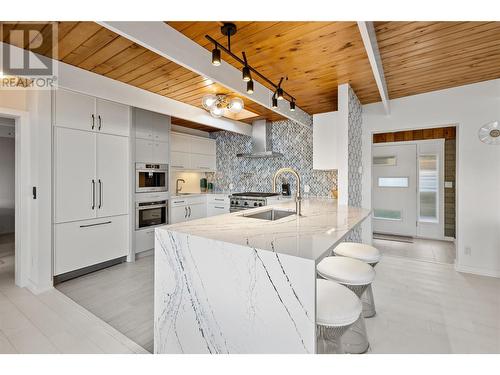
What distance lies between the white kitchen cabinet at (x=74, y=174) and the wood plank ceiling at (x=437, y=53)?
125 inches

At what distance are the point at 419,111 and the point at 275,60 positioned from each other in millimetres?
2389

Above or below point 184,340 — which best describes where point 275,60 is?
above

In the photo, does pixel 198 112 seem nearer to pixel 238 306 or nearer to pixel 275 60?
pixel 275 60

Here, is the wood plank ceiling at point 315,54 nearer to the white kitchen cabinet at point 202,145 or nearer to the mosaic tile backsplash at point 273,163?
the mosaic tile backsplash at point 273,163

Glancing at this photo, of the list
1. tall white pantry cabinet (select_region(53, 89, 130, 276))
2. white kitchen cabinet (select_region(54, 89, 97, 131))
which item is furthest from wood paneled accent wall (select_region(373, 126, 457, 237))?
white kitchen cabinet (select_region(54, 89, 97, 131))

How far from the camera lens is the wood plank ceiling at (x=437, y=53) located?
1.88 metres

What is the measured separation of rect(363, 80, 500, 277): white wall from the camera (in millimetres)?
3070

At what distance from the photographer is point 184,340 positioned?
4.83 feet

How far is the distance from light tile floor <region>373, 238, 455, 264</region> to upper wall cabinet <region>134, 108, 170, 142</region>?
408cm

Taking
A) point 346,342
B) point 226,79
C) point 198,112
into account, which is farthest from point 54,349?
point 198,112

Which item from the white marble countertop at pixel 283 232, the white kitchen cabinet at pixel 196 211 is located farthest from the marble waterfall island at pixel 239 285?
the white kitchen cabinet at pixel 196 211

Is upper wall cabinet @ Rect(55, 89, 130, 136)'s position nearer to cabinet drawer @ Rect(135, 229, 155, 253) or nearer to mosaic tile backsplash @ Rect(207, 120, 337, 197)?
cabinet drawer @ Rect(135, 229, 155, 253)

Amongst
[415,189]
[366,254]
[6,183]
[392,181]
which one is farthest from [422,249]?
[6,183]

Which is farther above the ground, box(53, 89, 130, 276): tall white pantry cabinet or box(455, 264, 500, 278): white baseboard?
box(53, 89, 130, 276): tall white pantry cabinet
